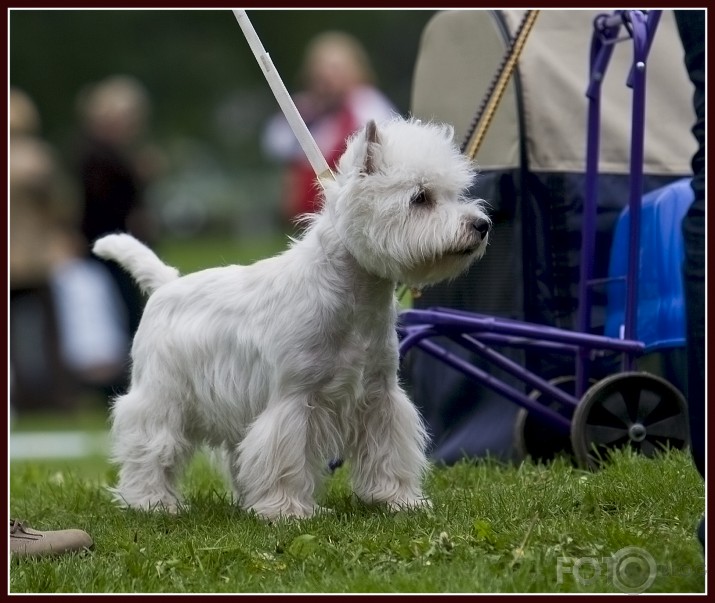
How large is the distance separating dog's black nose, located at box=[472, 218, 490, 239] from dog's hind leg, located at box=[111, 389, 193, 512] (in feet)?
4.69

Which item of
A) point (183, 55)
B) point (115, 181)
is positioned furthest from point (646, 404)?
point (183, 55)

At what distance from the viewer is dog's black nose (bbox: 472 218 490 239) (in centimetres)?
449

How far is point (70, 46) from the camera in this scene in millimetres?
29953

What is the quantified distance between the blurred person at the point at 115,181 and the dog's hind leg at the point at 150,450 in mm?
5845

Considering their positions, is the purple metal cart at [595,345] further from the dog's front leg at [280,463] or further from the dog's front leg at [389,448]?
the dog's front leg at [280,463]

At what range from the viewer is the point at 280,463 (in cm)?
468

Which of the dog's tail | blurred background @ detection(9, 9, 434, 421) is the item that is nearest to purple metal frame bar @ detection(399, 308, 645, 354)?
the dog's tail

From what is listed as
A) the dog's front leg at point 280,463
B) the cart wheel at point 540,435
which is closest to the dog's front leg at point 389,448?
the dog's front leg at point 280,463

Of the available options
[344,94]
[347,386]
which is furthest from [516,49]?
[344,94]

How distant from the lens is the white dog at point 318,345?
454 centimetres

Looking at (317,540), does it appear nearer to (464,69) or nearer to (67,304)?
(464,69)

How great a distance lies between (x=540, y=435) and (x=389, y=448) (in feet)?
5.00

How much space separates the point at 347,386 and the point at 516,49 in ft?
6.28

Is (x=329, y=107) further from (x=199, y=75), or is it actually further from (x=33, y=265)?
(x=199, y=75)
